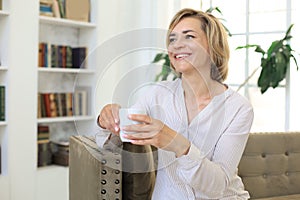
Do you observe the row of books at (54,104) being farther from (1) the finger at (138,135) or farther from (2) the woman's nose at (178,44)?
(1) the finger at (138,135)

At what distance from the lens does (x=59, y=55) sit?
3738mm

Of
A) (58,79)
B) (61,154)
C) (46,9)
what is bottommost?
(61,154)

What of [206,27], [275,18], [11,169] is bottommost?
[11,169]

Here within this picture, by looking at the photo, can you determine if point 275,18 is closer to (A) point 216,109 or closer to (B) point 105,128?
(A) point 216,109

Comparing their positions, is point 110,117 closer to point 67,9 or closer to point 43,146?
point 43,146

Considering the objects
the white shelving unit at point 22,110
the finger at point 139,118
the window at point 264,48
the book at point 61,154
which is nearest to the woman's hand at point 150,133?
the finger at point 139,118

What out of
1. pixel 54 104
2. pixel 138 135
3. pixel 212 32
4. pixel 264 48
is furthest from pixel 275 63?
pixel 138 135

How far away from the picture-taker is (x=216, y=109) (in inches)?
65.1

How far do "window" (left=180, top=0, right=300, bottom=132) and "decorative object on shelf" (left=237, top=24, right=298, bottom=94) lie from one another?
0.59 ft

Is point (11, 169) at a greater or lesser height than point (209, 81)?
lesser

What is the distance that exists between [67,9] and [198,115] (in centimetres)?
236

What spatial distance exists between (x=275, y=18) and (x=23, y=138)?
202 centimetres

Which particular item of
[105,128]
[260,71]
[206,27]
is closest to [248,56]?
[260,71]

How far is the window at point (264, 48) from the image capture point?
3434 millimetres
